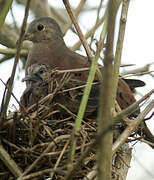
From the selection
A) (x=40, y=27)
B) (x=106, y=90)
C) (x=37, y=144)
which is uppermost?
(x=40, y=27)

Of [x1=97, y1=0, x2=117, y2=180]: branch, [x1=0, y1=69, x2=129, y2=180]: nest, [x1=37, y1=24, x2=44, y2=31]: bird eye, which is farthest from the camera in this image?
[x1=37, y1=24, x2=44, y2=31]: bird eye

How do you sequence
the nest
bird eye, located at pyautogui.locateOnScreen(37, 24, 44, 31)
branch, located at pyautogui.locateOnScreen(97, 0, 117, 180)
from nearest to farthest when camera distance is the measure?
branch, located at pyautogui.locateOnScreen(97, 0, 117, 180)
the nest
bird eye, located at pyautogui.locateOnScreen(37, 24, 44, 31)

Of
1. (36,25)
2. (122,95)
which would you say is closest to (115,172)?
(122,95)

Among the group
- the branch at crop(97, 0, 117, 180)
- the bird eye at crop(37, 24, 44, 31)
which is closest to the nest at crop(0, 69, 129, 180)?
the branch at crop(97, 0, 117, 180)

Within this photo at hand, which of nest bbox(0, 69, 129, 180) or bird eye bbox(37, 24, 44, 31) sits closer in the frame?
nest bbox(0, 69, 129, 180)

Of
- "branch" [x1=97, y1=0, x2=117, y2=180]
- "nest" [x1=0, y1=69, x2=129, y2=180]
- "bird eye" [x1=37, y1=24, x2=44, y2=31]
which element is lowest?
"nest" [x1=0, y1=69, x2=129, y2=180]

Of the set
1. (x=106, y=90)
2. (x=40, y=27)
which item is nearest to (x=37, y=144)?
(x=106, y=90)

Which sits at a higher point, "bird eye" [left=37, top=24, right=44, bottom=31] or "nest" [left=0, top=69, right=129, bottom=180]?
"bird eye" [left=37, top=24, right=44, bottom=31]

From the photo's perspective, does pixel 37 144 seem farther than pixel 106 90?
Yes

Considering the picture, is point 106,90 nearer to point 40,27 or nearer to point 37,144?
point 37,144

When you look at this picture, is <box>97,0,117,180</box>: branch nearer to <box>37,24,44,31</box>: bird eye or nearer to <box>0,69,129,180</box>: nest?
<box>0,69,129,180</box>: nest

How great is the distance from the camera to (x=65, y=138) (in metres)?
2.59

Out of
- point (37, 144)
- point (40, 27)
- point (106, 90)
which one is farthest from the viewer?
point (40, 27)

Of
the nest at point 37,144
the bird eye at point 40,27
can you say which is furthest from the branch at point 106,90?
the bird eye at point 40,27
